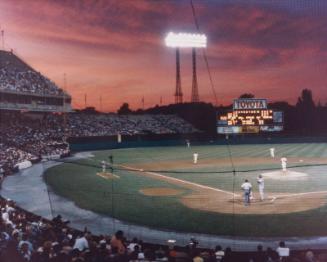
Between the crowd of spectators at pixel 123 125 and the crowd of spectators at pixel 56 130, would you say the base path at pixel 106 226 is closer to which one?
the crowd of spectators at pixel 56 130

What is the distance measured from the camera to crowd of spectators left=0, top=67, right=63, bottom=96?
152 feet

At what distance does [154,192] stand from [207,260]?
13.0 m

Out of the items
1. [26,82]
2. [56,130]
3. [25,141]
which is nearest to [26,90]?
[26,82]

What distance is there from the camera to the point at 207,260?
891cm

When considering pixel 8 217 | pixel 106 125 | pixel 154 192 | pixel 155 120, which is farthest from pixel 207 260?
pixel 155 120

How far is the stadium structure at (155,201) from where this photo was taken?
10406 millimetres

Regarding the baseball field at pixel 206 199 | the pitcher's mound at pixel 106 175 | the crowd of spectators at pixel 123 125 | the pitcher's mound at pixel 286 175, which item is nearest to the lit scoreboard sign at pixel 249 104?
the baseball field at pixel 206 199

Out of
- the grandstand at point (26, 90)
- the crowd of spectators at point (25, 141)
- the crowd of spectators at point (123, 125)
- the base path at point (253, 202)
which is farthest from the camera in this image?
the crowd of spectators at point (123, 125)

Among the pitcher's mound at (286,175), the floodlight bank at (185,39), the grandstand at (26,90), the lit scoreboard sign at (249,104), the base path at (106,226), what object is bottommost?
the base path at (106,226)

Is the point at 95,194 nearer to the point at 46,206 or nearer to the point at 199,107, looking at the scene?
the point at 46,206

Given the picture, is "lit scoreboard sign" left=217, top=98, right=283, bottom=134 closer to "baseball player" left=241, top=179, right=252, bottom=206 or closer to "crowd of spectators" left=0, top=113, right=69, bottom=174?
"baseball player" left=241, top=179, right=252, bottom=206

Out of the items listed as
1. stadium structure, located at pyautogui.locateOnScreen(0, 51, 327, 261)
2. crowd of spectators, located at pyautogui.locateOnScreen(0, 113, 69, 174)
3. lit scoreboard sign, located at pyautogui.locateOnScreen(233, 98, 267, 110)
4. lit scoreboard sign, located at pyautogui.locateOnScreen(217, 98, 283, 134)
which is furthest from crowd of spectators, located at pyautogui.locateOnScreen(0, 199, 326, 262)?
lit scoreboard sign, located at pyautogui.locateOnScreen(233, 98, 267, 110)

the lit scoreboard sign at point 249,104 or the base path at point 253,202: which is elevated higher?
the lit scoreboard sign at point 249,104

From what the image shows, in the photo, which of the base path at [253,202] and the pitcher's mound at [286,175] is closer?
the base path at [253,202]
